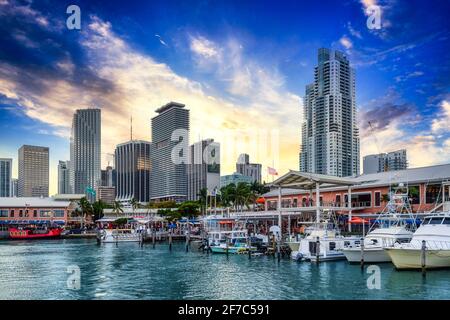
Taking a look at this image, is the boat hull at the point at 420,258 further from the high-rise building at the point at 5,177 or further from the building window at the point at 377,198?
the high-rise building at the point at 5,177

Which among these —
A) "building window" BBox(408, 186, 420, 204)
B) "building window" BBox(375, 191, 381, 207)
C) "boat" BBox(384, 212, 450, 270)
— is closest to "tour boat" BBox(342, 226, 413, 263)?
"boat" BBox(384, 212, 450, 270)

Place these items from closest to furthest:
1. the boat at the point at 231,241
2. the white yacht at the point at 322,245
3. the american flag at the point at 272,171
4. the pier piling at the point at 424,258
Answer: the pier piling at the point at 424,258
the white yacht at the point at 322,245
the american flag at the point at 272,171
the boat at the point at 231,241

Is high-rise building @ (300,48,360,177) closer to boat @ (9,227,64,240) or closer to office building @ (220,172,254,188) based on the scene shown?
office building @ (220,172,254,188)

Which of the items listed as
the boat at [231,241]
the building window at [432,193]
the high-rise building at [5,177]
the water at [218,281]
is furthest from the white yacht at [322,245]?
the high-rise building at [5,177]

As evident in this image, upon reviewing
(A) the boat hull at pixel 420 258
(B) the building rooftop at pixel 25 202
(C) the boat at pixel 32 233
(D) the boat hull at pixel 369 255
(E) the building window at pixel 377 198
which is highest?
(E) the building window at pixel 377 198

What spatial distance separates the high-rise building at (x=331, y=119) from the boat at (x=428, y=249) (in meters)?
8.22

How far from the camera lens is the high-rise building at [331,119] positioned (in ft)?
63.5

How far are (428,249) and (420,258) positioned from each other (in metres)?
0.92

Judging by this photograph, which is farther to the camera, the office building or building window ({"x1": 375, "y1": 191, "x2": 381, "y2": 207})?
the office building

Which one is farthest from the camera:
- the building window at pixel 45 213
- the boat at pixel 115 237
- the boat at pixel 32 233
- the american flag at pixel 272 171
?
the building window at pixel 45 213

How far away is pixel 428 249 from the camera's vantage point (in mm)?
29188

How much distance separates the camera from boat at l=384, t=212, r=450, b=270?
28984 millimetres
